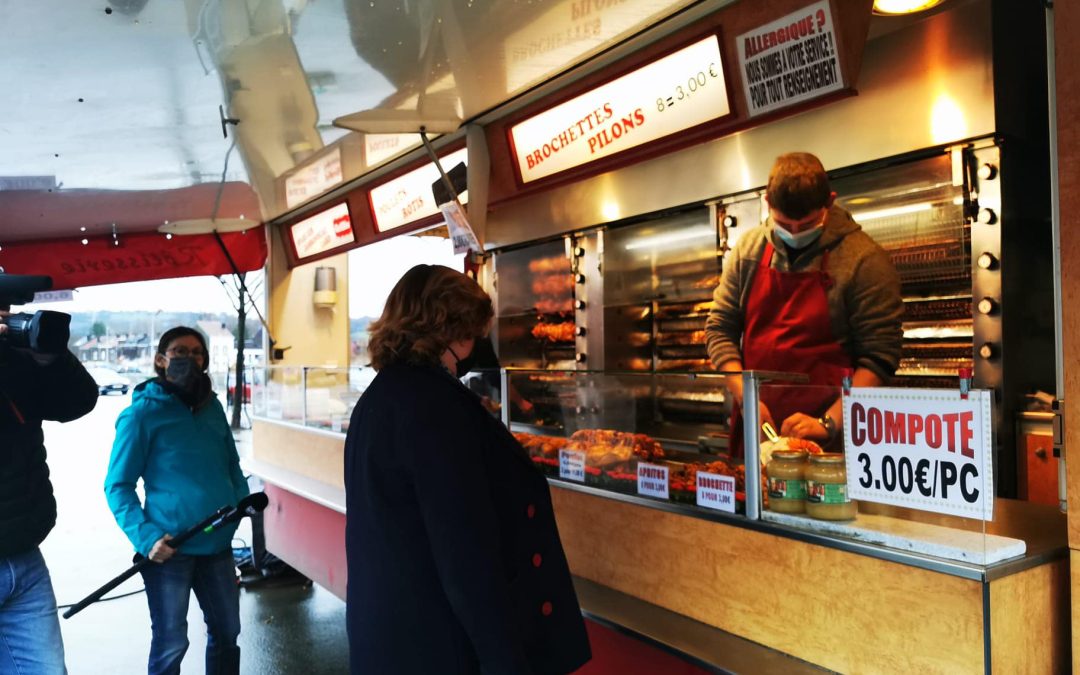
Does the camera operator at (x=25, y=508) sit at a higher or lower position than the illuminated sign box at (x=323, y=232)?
lower

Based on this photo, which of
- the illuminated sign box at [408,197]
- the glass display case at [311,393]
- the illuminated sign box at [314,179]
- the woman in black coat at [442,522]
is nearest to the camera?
the woman in black coat at [442,522]

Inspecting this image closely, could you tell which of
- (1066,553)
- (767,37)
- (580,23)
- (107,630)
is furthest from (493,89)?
(107,630)

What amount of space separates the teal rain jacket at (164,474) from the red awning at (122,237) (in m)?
4.14

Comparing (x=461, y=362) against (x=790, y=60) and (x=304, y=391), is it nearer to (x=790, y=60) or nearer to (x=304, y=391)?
(x=790, y=60)

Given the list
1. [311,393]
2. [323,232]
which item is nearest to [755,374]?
[311,393]

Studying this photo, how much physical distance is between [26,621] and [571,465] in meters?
1.96

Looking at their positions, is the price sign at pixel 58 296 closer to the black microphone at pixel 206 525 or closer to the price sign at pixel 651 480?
the black microphone at pixel 206 525

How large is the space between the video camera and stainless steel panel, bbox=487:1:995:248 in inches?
136

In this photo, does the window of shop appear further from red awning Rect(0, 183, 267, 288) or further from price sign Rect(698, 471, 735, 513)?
price sign Rect(698, 471, 735, 513)

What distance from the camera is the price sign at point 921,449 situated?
1784 millimetres

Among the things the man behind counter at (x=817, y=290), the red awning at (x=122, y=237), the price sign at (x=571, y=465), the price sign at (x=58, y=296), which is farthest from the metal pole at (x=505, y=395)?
the price sign at (x=58, y=296)

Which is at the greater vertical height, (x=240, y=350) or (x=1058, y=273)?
(x=1058, y=273)

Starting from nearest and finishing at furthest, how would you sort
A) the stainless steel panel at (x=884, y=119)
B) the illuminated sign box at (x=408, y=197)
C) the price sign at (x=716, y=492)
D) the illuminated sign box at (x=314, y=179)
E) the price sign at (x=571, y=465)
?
the price sign at (x=716, y=492) → the price sign at (x=571, y=465) → the stainless steel panel at (x=884, y=119) → the illuminated sign box at (x=408, y=197) → the illuminated sign box at (x=314, y=179)

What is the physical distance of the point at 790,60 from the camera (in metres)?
3.26
